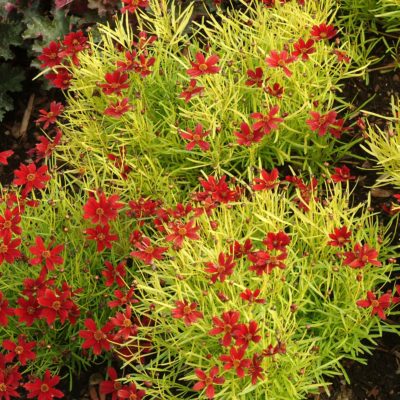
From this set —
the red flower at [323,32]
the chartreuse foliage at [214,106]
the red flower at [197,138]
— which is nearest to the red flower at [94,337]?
the chartreuse foliage at [214,106]

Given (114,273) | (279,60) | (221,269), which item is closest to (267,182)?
(221,269)

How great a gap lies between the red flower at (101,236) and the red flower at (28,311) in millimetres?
321

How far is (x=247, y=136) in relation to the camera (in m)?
2.86

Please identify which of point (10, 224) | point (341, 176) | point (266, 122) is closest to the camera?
point (10, 224)

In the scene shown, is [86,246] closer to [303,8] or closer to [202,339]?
[202,339]

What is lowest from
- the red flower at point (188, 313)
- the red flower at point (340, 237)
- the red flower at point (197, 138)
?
the red flower at point (340, 237)

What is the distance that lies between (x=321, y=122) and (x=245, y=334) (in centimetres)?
106

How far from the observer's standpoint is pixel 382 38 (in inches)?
141

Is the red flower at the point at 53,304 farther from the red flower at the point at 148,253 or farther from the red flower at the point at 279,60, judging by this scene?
the red flower at the point at 279,60

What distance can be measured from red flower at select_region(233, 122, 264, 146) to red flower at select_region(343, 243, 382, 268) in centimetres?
64

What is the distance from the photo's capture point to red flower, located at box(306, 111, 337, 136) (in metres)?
2.87

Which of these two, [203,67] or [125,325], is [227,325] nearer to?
[125,325]

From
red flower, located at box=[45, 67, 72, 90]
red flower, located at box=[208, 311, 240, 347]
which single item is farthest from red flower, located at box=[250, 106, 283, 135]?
red flower, located at box=[45, 67, 72, 90]

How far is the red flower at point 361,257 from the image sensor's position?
2.41 meters
